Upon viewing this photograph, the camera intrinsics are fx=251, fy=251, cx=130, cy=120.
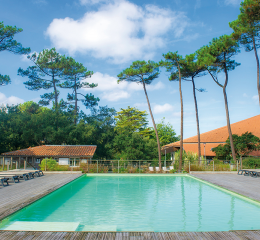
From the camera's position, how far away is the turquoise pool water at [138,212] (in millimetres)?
6586

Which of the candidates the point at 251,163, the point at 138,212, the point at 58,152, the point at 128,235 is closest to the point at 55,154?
the point at 58,152

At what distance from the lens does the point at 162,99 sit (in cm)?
3488

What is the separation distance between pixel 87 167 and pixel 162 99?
1815 cm

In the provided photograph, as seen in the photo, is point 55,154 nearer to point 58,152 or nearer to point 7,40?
point 58,152

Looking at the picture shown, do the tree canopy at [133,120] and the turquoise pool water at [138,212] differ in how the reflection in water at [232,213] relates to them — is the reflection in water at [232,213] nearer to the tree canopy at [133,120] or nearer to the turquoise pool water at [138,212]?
the turquoise pool water at [138,212]

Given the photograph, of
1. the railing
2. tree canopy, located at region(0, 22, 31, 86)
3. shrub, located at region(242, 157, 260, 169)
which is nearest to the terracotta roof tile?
the railing

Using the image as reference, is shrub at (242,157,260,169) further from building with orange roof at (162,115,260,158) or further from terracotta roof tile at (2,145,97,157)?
terracotta roof tile at (2,145,97,157)

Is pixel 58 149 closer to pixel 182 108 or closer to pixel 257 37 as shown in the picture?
pixel 182 108

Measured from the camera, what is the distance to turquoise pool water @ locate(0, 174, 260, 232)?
21.6ft

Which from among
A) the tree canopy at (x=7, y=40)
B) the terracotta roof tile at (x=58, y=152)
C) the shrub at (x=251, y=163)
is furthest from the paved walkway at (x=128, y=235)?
the tree canopy at (x=7, y=40)

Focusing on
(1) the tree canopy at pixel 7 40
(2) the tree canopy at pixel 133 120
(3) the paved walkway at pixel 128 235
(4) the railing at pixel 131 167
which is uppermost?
(1) the tree canopy at pixel 7 40

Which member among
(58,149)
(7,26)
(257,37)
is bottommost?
(58,149)

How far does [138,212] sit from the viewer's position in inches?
328

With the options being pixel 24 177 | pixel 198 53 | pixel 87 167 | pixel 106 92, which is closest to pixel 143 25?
pixel 198 53
